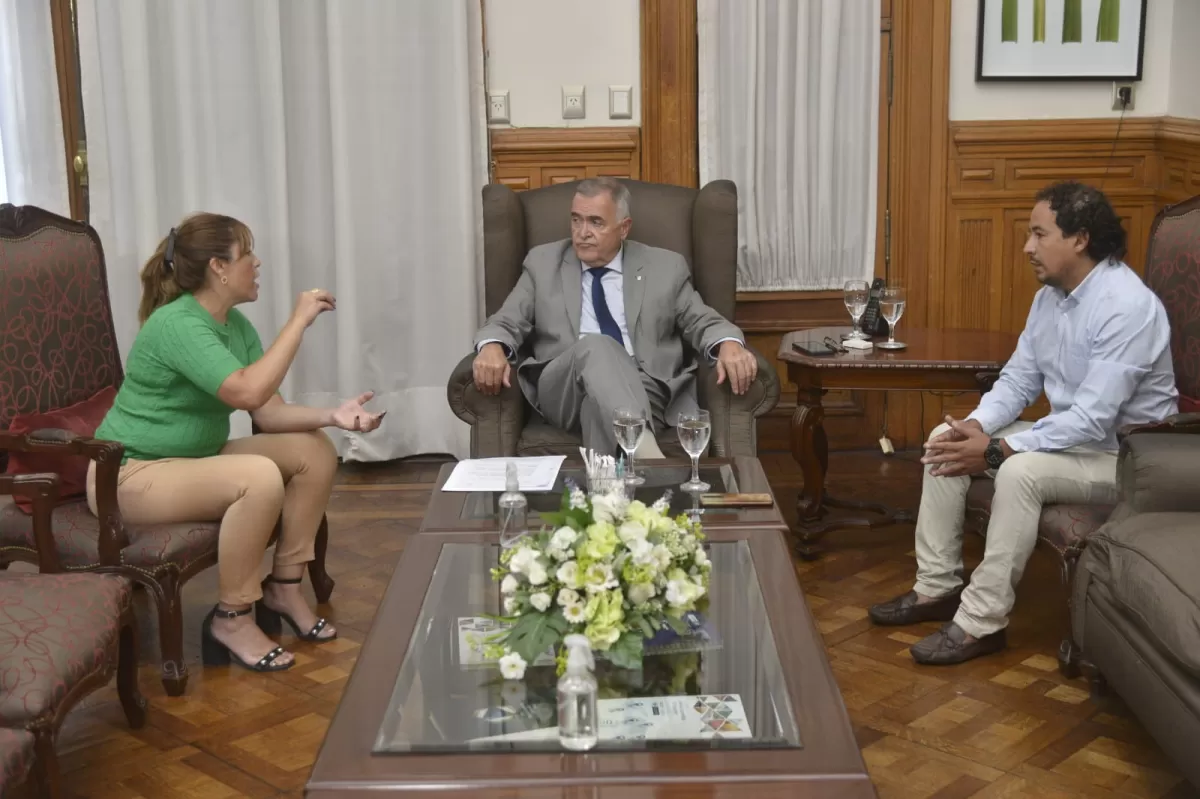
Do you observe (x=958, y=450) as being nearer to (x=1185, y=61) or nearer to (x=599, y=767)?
(x=599, y=767)

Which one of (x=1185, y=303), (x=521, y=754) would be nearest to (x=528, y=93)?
(x=1185, y=303)

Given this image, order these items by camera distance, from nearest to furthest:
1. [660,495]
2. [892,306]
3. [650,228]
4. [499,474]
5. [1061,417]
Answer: [660,495], [499,474], [1061,417], [892,306], [650,228]

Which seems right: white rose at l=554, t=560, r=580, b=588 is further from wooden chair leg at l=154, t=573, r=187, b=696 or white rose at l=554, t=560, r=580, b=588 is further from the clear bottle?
wooden chair leg at l=154, t=573, r=187, b=696

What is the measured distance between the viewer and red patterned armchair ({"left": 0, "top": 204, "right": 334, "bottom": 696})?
2.89 m

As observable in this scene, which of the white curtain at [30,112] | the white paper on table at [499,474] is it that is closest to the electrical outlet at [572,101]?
the white curtain at [30,112]

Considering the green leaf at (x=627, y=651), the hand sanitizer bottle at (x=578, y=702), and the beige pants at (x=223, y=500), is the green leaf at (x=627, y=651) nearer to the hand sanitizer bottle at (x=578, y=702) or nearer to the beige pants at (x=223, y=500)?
the hand sanitizer bottle at (x=578, y=702)

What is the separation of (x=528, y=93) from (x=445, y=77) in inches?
10.9

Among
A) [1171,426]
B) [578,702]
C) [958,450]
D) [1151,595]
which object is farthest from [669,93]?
[578,702]

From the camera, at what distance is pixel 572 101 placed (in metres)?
4.47

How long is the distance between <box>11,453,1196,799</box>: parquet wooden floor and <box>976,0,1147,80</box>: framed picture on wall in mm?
1742

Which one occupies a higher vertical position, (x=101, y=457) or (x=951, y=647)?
(x=101, y=457)

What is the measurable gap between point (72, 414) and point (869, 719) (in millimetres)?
1926

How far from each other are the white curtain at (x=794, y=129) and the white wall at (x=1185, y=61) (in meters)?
0.97

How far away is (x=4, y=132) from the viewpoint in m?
4.49
